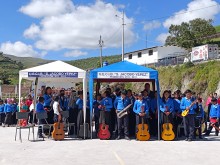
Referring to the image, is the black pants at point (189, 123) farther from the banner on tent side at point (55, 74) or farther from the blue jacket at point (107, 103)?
the banner on tent side at point (55, 74)

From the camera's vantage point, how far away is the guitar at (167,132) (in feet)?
45.6

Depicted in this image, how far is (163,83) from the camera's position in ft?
127

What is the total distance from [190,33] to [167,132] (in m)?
Result: 42.7

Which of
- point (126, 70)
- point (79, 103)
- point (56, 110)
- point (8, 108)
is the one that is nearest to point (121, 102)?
point (126, 70)

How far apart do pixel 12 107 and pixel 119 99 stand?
9.70 meters

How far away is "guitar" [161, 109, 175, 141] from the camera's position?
13.9 metres

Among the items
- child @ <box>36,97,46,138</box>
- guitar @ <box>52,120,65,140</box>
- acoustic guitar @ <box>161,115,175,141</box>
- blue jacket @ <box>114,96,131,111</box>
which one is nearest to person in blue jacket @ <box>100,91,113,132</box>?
blue jacket @ <box>114,96,131,111</box>

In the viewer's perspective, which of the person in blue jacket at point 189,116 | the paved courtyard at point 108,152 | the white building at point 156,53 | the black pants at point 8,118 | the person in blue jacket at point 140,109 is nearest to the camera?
the paved courtyard at point 108,152

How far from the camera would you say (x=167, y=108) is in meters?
14.0

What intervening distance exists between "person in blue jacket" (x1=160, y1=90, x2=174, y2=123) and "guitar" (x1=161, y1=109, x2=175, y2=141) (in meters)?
0.16

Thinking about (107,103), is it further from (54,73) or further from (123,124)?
(54,73)

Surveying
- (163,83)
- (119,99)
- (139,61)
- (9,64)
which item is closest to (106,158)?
(119,99)

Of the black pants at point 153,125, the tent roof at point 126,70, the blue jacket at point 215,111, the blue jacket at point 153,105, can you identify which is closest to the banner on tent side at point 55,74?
the tent roof at point 126,70

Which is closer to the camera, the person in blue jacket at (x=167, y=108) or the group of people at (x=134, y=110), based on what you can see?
the group of people at (x=134, y=110)
